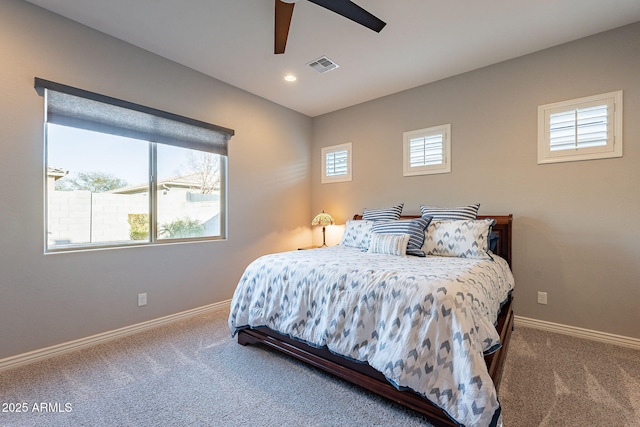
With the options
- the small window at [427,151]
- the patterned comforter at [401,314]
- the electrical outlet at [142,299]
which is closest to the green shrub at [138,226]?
the electrical outlet at [142,299]

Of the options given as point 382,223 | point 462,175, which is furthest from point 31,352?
point 462,175

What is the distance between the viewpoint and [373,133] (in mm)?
4027

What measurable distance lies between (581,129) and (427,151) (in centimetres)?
143

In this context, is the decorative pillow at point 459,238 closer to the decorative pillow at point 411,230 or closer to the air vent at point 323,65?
the decorative pillow at point 411,230

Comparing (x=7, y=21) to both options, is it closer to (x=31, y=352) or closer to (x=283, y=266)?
(x=31, y=352)

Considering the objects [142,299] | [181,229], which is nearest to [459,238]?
[181,229]

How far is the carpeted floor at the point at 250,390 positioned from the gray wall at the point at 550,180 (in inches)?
19.7

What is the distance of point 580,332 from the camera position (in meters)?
2.63

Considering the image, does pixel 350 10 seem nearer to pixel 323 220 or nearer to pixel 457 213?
pixel 457 213

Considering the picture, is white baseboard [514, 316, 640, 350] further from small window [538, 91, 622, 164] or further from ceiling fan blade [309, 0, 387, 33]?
ceiling fan blade [309, 0, 387, 33]

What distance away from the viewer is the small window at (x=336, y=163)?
432cm

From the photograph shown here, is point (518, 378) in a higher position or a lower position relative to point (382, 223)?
lower

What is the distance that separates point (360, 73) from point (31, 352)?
13.1 feet

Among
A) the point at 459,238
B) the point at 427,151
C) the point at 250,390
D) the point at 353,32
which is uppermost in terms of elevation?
the point at 353,32
